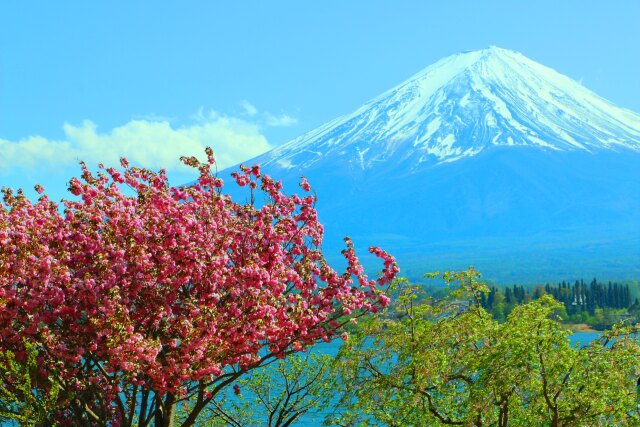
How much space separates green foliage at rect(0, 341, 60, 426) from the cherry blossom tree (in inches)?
3.5

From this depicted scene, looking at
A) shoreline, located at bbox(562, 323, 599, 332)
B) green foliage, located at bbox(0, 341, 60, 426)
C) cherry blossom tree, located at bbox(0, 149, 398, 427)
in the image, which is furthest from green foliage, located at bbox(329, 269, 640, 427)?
shoreline, located at bbox(562, 323, 599, 332)

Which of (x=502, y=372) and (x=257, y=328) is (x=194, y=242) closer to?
(x=257, y=328)

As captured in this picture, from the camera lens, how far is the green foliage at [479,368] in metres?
11.8

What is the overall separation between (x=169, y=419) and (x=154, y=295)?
2.86 meters

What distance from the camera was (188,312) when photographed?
11.4 metres

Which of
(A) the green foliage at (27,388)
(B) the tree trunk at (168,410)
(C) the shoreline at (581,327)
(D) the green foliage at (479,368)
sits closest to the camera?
(A) the green foliage at (27,388)

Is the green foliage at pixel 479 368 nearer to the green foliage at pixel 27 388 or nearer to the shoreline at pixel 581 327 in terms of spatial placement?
the green foliage at pixel 27 388

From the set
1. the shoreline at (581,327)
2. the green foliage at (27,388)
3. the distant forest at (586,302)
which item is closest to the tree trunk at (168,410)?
the green foliage at (27,388)

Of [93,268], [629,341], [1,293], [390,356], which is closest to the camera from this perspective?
[1,293]

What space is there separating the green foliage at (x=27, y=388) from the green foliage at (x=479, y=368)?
190 inches

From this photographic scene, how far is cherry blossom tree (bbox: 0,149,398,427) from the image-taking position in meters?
10.8

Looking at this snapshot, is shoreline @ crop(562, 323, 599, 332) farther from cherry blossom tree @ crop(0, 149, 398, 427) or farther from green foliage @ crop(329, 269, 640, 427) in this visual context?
cherry blossom tree @ crop(0, 149, 398, 427)

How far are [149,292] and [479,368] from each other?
504 centimetres

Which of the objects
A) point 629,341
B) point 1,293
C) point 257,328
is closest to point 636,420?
point 629,341
